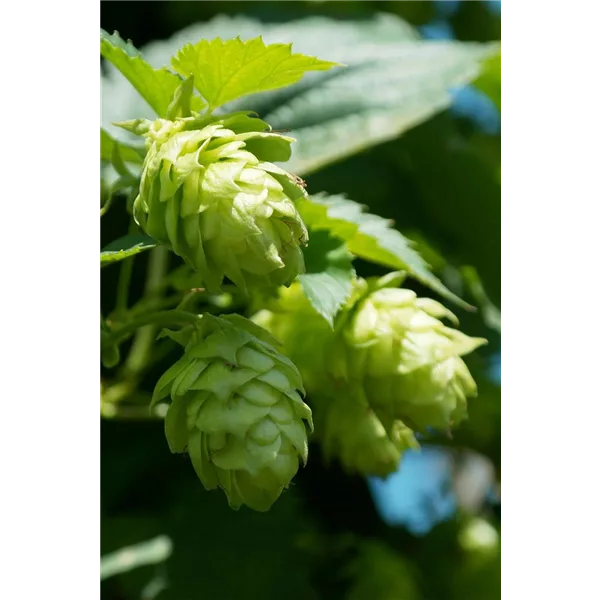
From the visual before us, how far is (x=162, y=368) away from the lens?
150 cm

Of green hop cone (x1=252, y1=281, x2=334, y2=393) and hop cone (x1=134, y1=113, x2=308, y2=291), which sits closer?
hop cone (x1=134, y1=113, x2=308, y2=291)

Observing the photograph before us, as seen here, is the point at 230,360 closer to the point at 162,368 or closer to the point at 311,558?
the point at 162,368

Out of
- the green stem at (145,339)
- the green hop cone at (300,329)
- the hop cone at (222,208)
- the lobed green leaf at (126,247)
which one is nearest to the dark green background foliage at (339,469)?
the green stem at (145,339)

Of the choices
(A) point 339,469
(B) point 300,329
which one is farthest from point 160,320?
(A) point 339,469

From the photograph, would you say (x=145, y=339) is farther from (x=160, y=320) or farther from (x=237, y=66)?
(x=237, y=66)

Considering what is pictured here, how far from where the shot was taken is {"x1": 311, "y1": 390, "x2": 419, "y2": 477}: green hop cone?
48.0 inches

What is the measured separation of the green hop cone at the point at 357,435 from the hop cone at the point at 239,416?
254 mm

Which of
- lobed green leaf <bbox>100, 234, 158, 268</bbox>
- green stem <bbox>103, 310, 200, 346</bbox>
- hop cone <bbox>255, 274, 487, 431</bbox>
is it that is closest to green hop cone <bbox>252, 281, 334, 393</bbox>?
hop cone <bbox>255, 274, 487, 431</bbox>

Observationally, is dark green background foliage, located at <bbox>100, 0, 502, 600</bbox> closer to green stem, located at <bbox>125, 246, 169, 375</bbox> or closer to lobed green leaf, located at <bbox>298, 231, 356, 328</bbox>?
green stem, located at <bbox>125, 246, 169, 375</bbox>

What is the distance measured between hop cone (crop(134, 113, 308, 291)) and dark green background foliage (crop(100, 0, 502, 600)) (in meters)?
0.43

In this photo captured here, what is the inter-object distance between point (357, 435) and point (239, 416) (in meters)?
0.34

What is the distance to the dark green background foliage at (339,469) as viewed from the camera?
1.49m

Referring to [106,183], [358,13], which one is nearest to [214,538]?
[106,183]

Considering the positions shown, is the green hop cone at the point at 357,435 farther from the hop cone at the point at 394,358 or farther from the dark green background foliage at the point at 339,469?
the dark green background foliage at the point at 339,469
